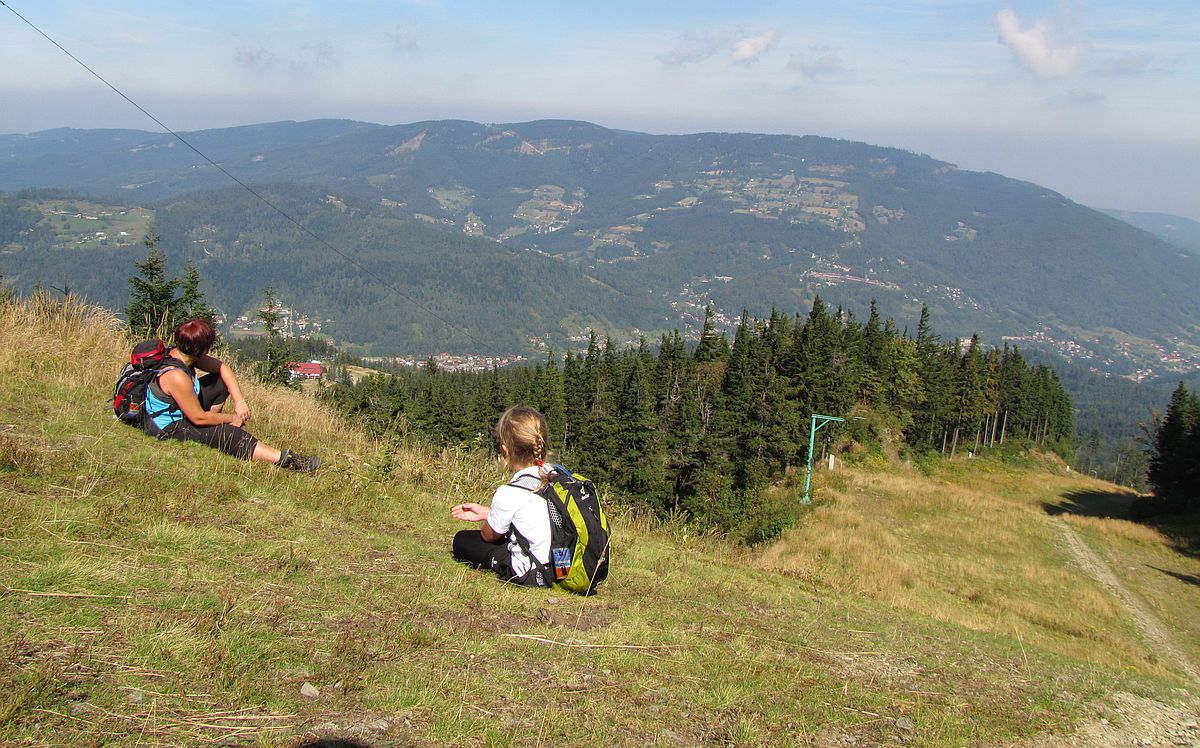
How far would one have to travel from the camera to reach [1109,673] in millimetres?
6789

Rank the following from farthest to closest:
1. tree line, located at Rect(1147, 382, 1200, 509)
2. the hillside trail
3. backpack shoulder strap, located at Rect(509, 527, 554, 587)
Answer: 1. tree line, located at Rect(1147, 382, 1200, 509)
2. backpack shoulder strap, located at Rect(509, 527, 554, 587)
3. the hillside trail

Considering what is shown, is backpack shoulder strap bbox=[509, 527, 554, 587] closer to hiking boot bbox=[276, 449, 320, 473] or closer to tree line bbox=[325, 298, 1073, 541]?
hiking boot bbox=[276, 449, 320, 473]

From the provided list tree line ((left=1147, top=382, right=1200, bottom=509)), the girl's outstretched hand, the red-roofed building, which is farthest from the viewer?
tree line ((left=1147, top=382, right=1200, bottom=509))

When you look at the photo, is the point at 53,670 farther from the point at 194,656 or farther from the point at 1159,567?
the point at 1159,567

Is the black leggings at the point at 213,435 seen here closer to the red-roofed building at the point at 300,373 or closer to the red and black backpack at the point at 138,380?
the red and black backpack at the point at 138,380

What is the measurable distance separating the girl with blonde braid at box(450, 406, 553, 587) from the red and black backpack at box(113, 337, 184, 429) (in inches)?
141

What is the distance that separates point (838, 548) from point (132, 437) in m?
22.8

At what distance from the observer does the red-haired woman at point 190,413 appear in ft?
21.6

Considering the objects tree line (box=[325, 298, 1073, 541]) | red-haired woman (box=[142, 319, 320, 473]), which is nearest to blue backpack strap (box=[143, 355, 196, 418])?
red-haired woman (box=[142, 319, 320, 473])

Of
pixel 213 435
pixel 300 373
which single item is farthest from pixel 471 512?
pixel 300 373

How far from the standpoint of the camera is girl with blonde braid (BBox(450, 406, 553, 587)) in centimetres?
502

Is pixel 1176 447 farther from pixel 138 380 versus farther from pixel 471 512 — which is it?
pixel 138 380

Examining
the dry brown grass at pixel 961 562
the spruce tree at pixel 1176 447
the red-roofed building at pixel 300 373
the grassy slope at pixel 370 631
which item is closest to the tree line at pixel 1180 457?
the spruce tree at pixel 1176 447

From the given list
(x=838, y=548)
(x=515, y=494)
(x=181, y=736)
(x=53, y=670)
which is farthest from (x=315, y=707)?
(x=838, y=548)
